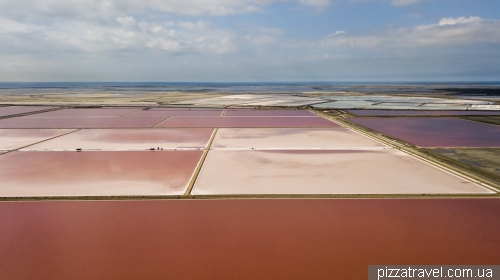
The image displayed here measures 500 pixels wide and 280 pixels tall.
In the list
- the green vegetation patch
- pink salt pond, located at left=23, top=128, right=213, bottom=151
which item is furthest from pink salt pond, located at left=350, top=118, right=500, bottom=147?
pink salt pond, located at left=23, top=128, right=213, bottom=151

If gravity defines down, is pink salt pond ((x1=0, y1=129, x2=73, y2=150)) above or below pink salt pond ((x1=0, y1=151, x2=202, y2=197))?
above

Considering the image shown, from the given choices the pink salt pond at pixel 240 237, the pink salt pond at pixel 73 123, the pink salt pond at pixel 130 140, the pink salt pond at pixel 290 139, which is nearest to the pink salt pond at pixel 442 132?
the pink salt pond at pixel 290 139

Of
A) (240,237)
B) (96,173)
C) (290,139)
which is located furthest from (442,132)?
(96,173)

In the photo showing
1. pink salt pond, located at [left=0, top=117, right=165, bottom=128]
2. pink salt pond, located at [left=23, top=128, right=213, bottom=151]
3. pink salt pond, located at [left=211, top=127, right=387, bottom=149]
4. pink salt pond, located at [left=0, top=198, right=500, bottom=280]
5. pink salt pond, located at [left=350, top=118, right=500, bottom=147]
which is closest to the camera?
pink salt pond, located at [left=0, top=198, right=500, bottom=280]

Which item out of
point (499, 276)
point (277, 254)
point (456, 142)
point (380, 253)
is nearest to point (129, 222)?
point (277, 254)

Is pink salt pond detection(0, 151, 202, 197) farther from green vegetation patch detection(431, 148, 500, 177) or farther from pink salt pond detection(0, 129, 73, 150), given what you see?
green vegetation patch detection(431, 148, 500, 177)

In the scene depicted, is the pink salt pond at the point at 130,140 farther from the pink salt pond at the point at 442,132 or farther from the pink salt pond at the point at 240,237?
the pink salt pond at the point at 442,132
